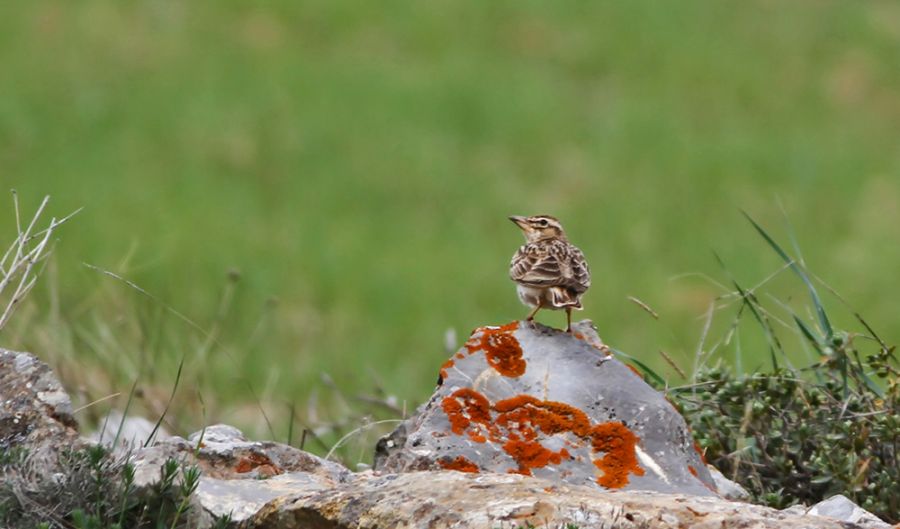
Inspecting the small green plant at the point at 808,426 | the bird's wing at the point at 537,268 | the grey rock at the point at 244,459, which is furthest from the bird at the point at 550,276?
the grey rock at the point at 244,459

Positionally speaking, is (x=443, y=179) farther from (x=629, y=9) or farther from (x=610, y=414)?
(x=610, y=414)

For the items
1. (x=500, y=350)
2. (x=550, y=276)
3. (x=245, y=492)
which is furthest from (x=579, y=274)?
(x=245, y=492)

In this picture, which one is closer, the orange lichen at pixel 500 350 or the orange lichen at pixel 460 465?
the orange lichen at pixel 460 465

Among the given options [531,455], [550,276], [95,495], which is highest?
[550,276]

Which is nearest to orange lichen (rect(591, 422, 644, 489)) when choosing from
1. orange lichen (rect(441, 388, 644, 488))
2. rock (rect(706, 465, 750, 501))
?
orange lichen (rect(441, 388, 644, 488))

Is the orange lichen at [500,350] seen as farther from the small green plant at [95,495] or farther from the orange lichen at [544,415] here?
the small green plant at [95,495]

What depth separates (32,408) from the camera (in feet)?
13.8

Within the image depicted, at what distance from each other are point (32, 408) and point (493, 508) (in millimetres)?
1330

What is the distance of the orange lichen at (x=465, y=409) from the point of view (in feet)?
14.2

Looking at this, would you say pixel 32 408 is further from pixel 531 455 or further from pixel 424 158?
pixel 424 158

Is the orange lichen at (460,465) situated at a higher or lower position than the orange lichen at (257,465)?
higher

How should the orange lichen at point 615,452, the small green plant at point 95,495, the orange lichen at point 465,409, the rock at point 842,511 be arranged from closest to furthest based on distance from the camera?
the small green plant at point 95,495, the rock at point 842,511, the orange lichen at point 615,452, the orange lichen at point 465,409

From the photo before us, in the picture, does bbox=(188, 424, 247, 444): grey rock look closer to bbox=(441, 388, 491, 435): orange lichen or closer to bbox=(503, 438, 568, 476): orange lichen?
bbox=(441, 388, 491, 435): orange lichen

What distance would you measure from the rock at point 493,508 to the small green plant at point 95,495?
0.68ft
